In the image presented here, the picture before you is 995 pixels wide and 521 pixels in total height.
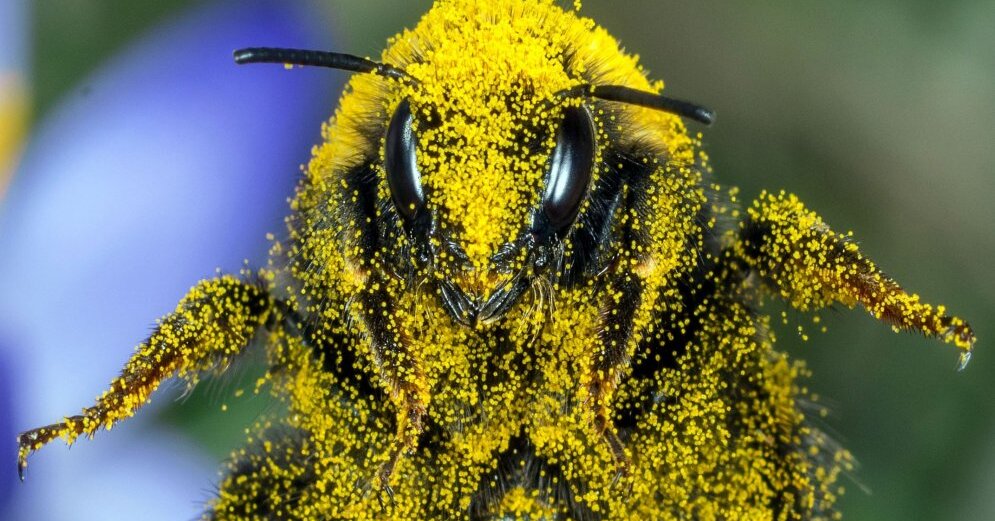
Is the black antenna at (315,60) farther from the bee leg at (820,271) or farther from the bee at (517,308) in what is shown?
the bee leg at (820,271)

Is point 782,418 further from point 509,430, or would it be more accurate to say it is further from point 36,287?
point 36,287

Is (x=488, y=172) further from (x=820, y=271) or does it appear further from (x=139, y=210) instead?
(x=139, y=210)

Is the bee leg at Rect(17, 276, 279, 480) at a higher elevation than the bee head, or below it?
below

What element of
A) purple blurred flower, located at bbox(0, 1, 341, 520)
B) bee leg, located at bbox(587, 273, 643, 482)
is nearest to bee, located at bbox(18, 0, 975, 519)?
bee leg, located at bbox(587, 273, 643, 482)

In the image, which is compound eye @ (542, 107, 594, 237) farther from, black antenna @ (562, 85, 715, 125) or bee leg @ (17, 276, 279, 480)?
bee leg @ (17, 276, 279, 480)

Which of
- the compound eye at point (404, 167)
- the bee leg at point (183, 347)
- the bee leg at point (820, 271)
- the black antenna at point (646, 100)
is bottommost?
the bee leg at point (183, 347)

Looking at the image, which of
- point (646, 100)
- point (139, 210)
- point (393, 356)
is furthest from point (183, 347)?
point (139, 210)

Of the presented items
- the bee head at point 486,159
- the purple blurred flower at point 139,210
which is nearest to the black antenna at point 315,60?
the bee head at point 486,159
